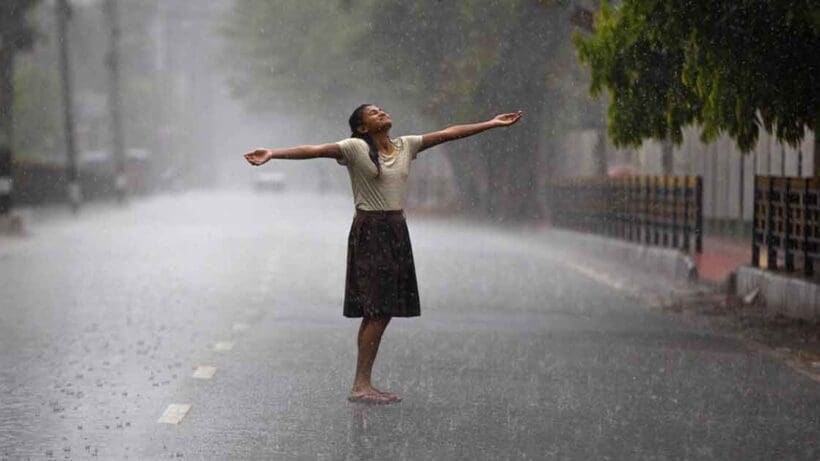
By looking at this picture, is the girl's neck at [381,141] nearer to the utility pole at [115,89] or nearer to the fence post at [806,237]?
the fence post at [806,237]

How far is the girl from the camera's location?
8.33 meters

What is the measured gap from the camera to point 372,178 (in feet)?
27.3

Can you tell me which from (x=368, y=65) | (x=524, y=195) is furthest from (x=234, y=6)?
(x=524, y=195)

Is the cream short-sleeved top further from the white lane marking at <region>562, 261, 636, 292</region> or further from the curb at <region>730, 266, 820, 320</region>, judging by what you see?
the white lane marking at <region>562, 261, 636, 292</region>

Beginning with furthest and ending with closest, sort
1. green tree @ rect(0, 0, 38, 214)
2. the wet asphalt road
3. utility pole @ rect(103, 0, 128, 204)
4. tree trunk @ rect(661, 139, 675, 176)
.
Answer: utility pole @ rect(103, 0, 128, 204), green tree @ rect(0, 0, 38, 214), tree trunk @ rect(661, 139, 675, 176), the wet asphalt road

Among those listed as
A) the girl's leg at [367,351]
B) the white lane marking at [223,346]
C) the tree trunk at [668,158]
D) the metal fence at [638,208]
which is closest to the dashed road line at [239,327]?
the white lane marking at [223,346]

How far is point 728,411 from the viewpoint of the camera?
8.34 metres

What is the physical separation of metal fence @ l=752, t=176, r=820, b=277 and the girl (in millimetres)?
6221

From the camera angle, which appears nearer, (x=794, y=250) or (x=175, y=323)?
(x=175, y=323)

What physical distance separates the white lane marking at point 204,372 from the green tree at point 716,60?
4.54 metres

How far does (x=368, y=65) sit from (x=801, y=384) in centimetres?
3246

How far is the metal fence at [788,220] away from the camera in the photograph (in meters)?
13.8

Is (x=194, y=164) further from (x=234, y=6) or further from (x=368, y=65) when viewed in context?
(x=368, y=65)

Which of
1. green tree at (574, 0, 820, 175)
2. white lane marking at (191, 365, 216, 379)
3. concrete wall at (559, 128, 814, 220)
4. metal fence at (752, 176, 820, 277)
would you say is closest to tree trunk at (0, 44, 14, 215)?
concrete wall at (559, 128, 814, 220)
